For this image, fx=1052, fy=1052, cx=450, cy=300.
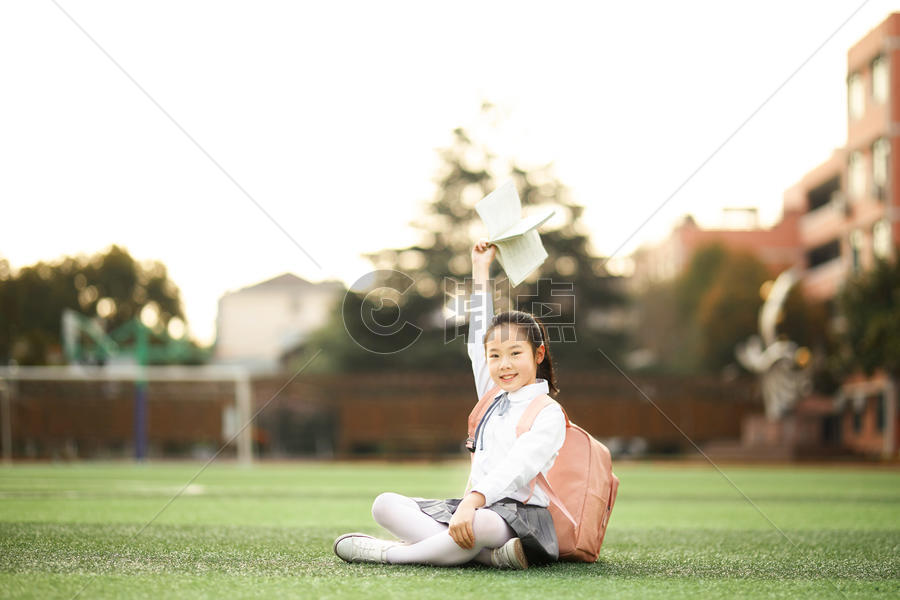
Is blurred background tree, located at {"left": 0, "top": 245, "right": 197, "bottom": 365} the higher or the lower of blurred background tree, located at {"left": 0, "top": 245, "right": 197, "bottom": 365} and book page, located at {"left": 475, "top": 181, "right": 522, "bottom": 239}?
the higher

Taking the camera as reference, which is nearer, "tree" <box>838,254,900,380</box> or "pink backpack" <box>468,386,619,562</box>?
"pink backpack" <box>468,386,619,562</box>

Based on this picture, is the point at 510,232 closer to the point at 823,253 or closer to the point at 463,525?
the point at 463,525

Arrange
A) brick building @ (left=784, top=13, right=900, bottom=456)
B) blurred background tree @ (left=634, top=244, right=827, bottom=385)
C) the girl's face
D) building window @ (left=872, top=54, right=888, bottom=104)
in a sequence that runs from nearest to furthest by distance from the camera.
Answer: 1. the girl's face
2. brick building @ (left=784, top=13, right=900, bottom=456)
3. building window @ (left=872, top=54, right=888, bottom=104)
4. blurred background tree @ (left=634, top=244, right=827, bottom=385)

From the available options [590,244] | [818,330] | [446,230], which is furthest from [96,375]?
[818,330]

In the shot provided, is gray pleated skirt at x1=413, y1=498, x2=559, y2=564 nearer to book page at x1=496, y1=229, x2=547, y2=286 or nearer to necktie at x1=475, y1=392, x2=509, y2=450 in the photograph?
necktie at x1=475, y1=392, x2=509, y2=450

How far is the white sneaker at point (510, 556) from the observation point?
3.89 m

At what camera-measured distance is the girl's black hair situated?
4.11 m

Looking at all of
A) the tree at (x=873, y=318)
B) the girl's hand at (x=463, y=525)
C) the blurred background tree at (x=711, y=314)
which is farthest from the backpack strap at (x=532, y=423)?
the blurred background tree at (x=711, y=314)

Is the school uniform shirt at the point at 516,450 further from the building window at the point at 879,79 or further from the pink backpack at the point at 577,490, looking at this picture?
the building window at the point at 879,79

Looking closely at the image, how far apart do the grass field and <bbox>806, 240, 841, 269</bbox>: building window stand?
3225cm

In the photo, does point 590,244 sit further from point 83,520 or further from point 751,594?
point 751,594

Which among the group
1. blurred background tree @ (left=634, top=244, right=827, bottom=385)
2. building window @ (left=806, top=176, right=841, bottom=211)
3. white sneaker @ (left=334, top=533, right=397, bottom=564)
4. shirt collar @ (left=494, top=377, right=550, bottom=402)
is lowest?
white sneaker @ (left=334, top=533, right=397, bottom=564)

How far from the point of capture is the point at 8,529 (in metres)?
5.64

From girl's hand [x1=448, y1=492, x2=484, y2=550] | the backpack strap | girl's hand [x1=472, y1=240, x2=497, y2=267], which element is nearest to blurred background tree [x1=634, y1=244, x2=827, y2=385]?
girl's hand [x1=472, y1=240, x2=497, y2=267]
